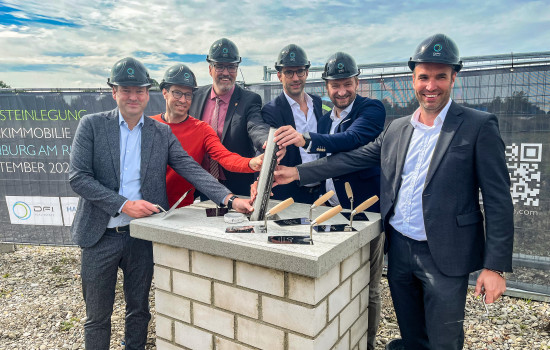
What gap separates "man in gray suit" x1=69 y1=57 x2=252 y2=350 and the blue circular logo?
4.75 m

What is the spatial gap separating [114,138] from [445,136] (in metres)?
2.44

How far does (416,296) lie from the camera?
2621 mm

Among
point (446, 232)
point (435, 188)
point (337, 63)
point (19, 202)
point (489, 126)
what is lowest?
point (19, 202)

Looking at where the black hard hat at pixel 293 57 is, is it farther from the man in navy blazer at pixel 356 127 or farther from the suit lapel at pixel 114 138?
the suit lapel at pixel 114 138

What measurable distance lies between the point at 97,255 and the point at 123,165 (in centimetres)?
74

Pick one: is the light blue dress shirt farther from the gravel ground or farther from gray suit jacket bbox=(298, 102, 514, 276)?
gray suit jacket bbox=(298, 102, 514, 276)

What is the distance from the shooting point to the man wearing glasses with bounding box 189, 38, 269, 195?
388cm

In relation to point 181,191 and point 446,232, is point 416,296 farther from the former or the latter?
→ point 181,191

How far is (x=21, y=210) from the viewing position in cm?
692

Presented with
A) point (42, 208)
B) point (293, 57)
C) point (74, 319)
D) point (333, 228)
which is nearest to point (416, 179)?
point (333, 228)

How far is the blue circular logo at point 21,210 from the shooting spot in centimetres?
689

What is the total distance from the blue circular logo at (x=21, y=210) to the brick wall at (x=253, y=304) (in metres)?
5.63

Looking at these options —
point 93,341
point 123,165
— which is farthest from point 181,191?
point 93,341

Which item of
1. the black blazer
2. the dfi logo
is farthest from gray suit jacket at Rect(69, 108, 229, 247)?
the dfi logo
